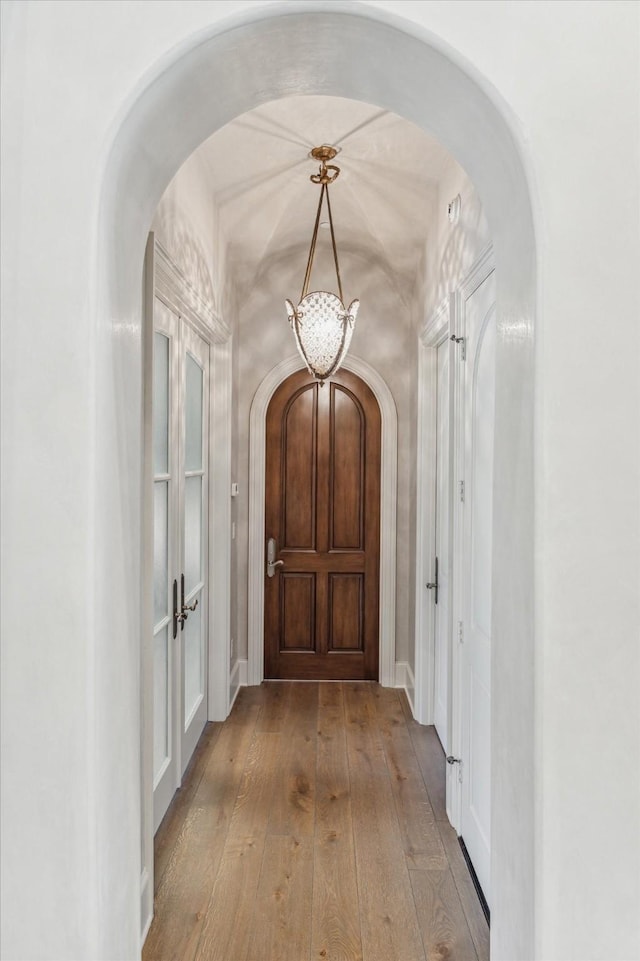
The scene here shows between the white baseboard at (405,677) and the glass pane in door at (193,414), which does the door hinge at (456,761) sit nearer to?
the white baseboard at (405,677)

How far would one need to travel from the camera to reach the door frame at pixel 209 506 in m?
1.99

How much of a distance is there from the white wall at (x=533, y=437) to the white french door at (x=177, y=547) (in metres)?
1.29

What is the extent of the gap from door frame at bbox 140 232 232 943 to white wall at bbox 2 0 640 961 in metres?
0.85

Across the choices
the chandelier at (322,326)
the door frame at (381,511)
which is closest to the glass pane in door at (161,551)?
the chandelier at (322,326)

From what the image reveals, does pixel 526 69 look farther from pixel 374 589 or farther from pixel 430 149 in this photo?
pixel 374 589

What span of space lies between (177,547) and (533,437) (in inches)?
76.7

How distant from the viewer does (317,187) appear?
3.38m

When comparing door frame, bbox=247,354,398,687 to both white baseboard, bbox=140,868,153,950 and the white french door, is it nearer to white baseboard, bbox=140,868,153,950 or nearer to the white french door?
the white french door

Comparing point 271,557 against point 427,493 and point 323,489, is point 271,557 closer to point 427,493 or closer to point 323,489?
point 323,489

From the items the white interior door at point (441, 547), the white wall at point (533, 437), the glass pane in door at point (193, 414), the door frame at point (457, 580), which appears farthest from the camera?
the white interior door at point (441, 547)

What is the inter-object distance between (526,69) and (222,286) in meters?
2.58

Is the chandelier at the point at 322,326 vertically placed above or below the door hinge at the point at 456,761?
above

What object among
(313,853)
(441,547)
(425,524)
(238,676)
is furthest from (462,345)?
(238,676)

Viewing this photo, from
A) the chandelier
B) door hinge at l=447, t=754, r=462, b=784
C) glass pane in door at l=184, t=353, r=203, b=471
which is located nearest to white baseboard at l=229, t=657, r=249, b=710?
glass pane in door at l=184, t=353, r=203, b=471
